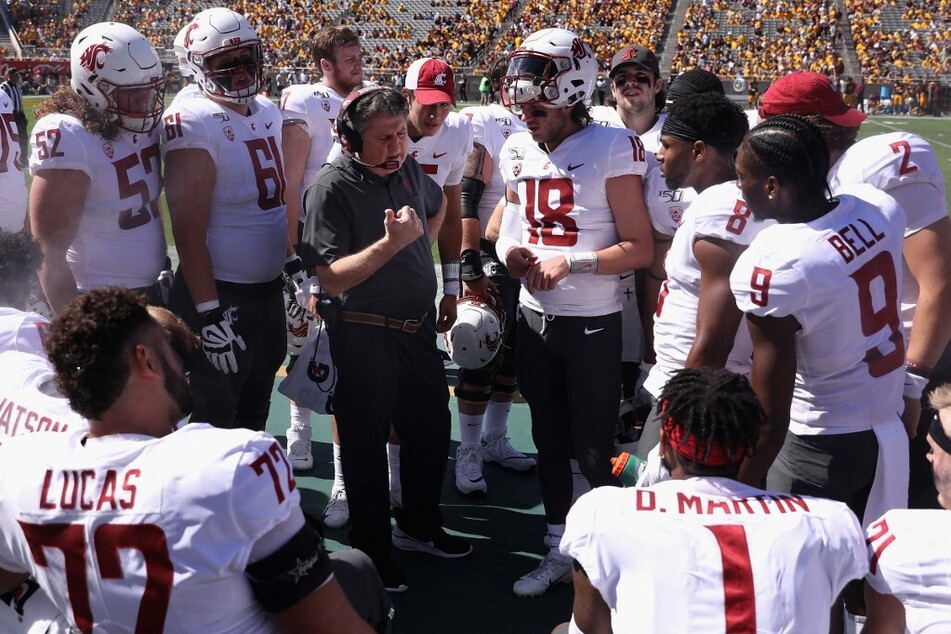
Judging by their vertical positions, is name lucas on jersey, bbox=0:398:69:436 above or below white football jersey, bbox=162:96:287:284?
below

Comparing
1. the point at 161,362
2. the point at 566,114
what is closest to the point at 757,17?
the point at 566,114

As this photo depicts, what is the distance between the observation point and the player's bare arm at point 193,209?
3656mm

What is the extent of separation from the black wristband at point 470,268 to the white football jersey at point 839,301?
189 cm

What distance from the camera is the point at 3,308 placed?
2.96 m

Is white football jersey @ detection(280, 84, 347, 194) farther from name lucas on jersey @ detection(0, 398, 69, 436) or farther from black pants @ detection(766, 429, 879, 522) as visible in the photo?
black pants @ detection(766, 429, 879, 522)

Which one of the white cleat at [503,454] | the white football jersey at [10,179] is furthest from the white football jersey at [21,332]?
the white cleat at [503,454]

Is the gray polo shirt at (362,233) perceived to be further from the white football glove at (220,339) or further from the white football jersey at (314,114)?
the white football jersey at (314,114)

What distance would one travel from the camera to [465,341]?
4.25 metres

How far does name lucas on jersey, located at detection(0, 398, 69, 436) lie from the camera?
2.40m

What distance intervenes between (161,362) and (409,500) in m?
2.05

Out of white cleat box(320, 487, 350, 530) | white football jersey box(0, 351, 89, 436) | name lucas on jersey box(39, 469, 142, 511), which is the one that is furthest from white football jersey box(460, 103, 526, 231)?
name lucas on jersey box(39, 469, 142, 511)

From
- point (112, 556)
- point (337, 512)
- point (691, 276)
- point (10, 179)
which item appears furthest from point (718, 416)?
point (10, 179)

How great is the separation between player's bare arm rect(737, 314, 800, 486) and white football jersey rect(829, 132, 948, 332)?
2.77ft

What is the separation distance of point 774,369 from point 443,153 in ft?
9.23
